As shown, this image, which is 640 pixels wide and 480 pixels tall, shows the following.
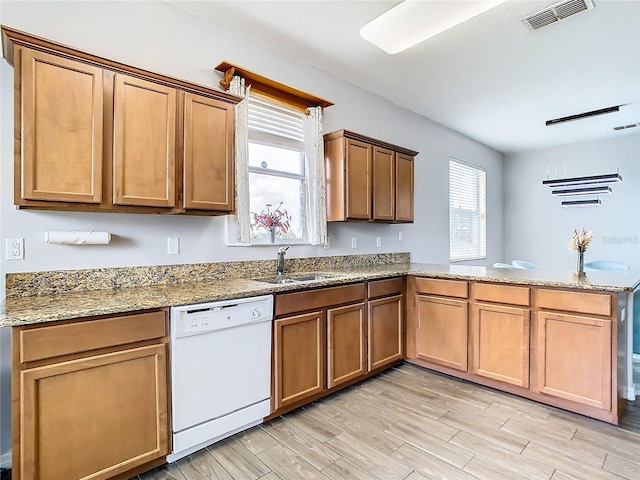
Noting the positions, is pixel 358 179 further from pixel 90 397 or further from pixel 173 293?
pixel 90 397

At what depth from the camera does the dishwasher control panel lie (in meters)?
1.87

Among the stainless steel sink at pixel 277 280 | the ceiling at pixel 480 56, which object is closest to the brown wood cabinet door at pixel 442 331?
the stainless steel sink at pixel 277 280

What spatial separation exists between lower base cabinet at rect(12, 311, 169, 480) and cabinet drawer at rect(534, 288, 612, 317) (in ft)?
8.31

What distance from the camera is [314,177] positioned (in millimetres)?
3268

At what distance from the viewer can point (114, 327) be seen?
65.8 inches

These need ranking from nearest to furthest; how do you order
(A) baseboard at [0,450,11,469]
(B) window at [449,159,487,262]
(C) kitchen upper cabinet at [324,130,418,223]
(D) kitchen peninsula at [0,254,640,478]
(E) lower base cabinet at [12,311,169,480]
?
(E) lower base cabinet at [12,311,169,480]
(D) kitchen peninsula at [0,254,640,478]
(A) baseboard at [0,450,11,469]
(C) kitchen upper cabinet at [324,130,418,223]
(B) window at [449,159,487,262]

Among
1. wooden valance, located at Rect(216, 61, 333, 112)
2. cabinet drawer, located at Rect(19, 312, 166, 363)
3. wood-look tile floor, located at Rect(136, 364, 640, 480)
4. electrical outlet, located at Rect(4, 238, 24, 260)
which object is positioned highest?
wooden valance, located at Rect(216, 61, 333, 112)

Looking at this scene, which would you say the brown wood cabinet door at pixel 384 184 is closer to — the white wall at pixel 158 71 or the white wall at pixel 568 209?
the white wall at pixel 158 71

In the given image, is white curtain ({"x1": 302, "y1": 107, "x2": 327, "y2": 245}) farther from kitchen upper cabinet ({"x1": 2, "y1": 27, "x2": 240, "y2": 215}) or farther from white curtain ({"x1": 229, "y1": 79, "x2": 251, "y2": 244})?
kitchen upper cabinet ({"x1": 2, "y1": 27, "x2": 240, "y2": 215})

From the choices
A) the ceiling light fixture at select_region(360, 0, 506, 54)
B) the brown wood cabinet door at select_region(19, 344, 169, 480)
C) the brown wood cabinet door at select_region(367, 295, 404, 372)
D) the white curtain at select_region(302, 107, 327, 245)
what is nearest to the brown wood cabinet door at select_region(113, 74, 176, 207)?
the brown wood cabinet door at select_region(19, 344, 169, 480)

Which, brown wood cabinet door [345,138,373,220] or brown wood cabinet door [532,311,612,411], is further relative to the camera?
brown wood cabinet door [345,138,373,220]

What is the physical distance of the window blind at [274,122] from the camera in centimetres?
294

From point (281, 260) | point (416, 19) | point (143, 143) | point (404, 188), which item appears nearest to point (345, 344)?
point (281, 260)

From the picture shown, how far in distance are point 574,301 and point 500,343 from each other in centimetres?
63
